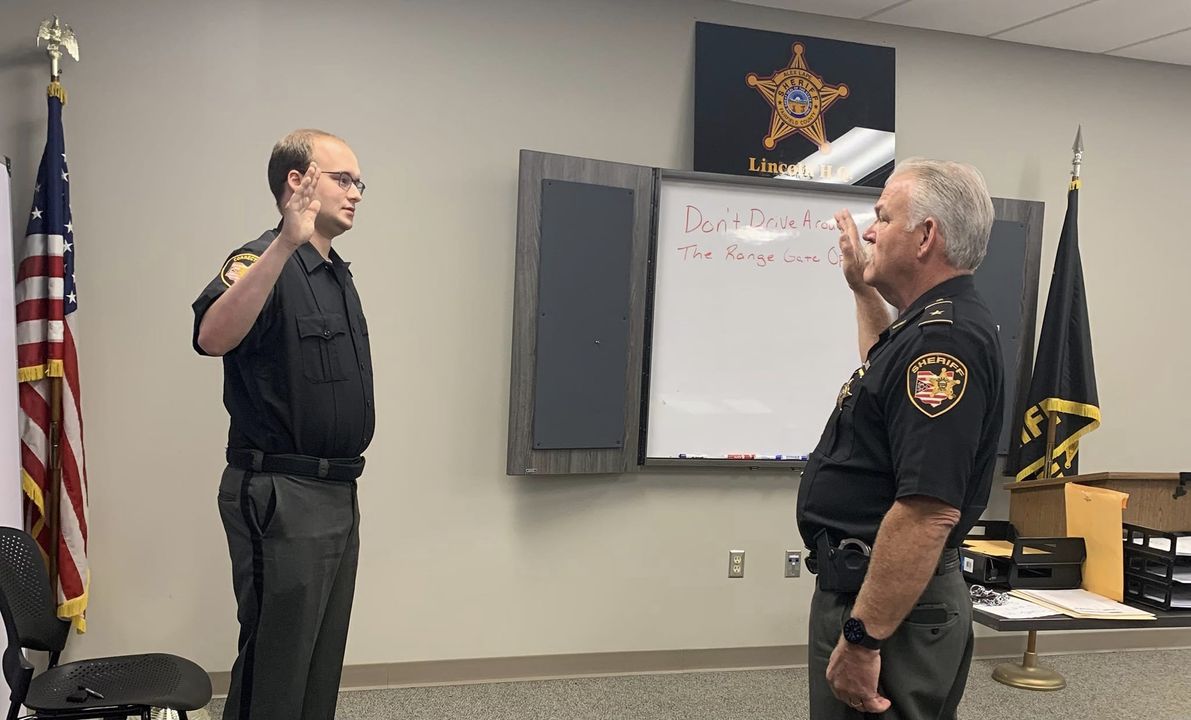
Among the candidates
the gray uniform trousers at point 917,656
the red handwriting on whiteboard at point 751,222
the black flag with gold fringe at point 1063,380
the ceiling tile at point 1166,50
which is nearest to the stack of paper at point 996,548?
the gray uniform trousers at point 917,656

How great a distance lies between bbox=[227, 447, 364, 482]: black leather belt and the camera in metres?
1.92

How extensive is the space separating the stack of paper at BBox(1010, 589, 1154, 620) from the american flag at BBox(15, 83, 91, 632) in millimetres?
2754

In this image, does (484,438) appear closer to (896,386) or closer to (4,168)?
(4,168)

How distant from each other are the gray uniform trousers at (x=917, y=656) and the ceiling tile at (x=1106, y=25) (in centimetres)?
267

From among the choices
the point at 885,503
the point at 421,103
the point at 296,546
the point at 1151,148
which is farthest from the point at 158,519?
the point at 1151,148

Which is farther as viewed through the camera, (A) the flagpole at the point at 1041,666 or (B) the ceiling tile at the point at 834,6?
(A) the flagpole at the point at 1041,666

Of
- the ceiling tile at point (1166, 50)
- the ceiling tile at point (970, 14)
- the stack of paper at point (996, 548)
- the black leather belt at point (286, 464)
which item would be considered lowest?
the stack of paper at point (996, 548)

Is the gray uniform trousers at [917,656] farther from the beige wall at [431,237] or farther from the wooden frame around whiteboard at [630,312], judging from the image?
the beige wall at [431,237]

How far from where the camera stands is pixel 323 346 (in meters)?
2.00

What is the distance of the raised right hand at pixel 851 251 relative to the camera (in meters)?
1.92

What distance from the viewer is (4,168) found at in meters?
2.57

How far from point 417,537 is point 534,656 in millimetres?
656

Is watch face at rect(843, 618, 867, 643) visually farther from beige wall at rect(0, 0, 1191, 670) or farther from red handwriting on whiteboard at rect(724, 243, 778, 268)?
red handwriting on whiteboard at rect(724, 243, 778, 268)

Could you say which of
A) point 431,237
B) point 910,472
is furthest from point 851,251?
point 431,237
